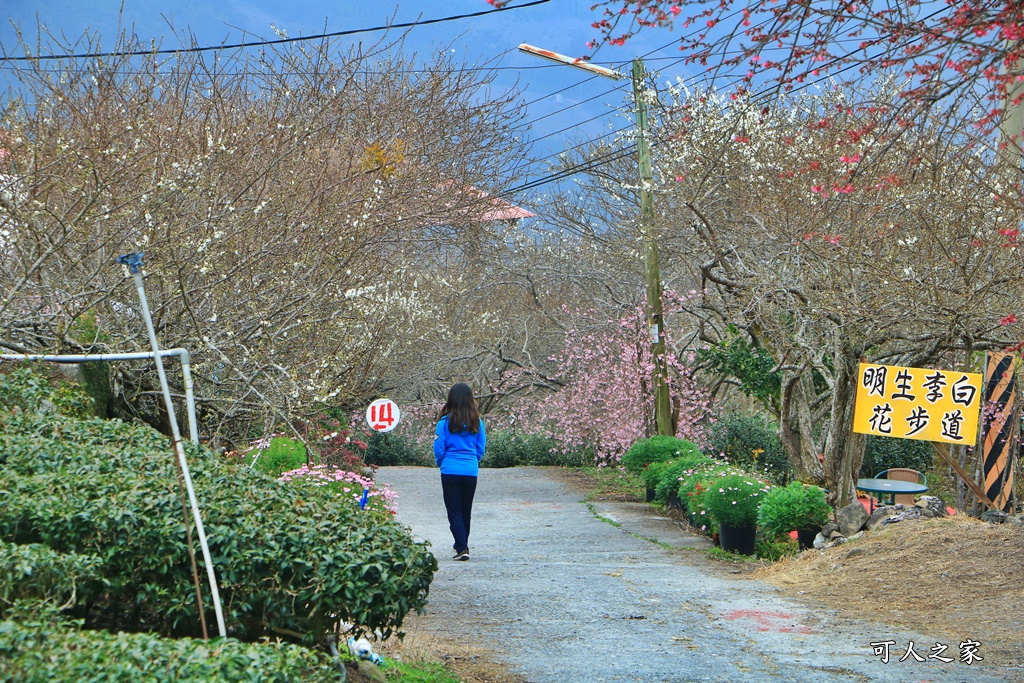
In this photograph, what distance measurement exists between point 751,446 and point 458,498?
8.58 meters

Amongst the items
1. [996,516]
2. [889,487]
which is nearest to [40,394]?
[996,516]

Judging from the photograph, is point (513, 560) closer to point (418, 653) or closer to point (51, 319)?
point (418, 653)

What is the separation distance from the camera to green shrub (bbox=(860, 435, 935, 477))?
1680cm

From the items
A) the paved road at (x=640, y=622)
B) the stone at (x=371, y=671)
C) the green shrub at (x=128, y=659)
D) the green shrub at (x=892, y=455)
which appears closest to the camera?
the green shrub at (x=128, y=659)

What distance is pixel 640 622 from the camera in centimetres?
677

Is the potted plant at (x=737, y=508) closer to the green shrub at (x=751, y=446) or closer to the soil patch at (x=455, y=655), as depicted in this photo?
the soil patch at (x=455, y=655)

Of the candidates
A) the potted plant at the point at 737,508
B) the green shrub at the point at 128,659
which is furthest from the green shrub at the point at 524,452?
the green shrub at the point at 128,659

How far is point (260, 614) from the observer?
4.16m

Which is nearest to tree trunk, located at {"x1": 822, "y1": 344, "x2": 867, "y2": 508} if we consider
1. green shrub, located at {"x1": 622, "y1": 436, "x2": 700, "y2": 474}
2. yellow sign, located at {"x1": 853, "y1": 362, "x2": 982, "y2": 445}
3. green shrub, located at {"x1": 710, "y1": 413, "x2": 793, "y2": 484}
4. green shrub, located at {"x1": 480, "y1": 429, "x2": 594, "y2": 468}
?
yellow sign, located at {"x1": 853, "y1": 362, "x2": 982, "y2": 445}

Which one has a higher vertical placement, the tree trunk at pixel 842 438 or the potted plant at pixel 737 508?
the tree trunk at pixel 842 438

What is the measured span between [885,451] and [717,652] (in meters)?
12.0

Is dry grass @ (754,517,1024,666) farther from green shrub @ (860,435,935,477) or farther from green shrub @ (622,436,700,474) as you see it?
green shrub @ (860,435,935,477)

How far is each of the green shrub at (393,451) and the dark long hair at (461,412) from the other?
14924 mm

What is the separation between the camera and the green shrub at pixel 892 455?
55.1 ft
